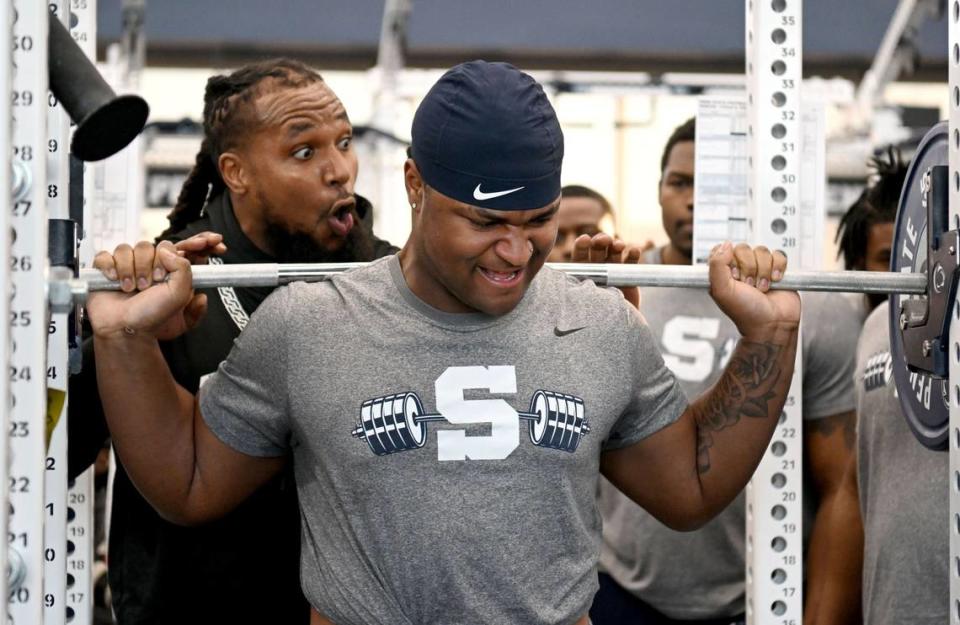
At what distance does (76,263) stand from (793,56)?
115 centimetres

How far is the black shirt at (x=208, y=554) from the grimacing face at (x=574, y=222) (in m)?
2.03

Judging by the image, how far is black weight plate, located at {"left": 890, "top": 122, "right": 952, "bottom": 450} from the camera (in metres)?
2.03

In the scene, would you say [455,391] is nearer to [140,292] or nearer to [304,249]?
[140,292]

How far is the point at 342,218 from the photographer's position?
2473 millimetres

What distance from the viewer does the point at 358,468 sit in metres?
1.85

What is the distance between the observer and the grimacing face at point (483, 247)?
1808 mm

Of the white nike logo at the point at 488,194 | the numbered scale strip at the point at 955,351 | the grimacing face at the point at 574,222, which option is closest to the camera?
the white nike logo at the point at 488,194

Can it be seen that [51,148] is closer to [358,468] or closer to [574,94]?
[358,468]

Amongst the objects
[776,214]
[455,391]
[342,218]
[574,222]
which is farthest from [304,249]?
[574,222]

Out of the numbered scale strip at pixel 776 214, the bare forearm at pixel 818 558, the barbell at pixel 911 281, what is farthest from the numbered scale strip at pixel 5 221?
the bare forearm at pixel 818 558

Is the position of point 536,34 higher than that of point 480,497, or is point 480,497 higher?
point 536,34

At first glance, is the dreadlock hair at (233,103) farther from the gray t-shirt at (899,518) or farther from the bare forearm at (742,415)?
the gray t-shirt at (899,518)

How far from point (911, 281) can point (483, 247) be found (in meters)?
0.68

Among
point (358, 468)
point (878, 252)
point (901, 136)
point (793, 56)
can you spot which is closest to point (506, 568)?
point (358, 468)
